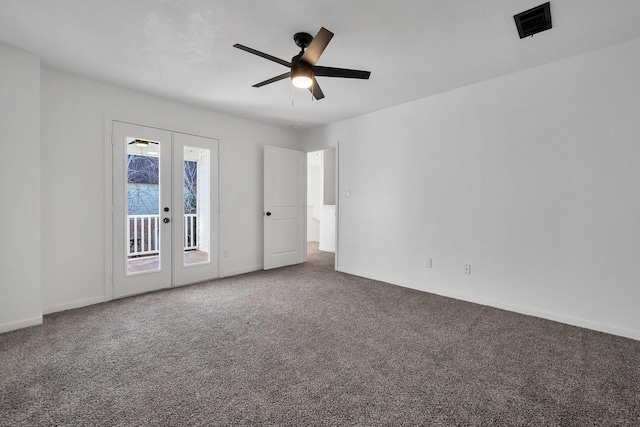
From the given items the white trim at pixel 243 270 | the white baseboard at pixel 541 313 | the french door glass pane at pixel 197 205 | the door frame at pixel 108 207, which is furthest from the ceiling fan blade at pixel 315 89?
the white trim at pixel 243 270

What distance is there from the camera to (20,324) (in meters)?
2.70

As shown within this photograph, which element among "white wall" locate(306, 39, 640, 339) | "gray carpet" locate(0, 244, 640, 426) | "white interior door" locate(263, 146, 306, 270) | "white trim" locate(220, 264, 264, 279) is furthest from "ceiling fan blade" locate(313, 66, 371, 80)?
"white trim" locate(220, 264, 264, 279)

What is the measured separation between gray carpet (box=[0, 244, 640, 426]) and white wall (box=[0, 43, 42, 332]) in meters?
0.29

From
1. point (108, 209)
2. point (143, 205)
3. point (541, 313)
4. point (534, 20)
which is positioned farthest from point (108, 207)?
point (541, 313)

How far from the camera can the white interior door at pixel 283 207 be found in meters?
5.10

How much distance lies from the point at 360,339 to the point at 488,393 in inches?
39.1

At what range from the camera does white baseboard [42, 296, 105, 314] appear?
3.08m

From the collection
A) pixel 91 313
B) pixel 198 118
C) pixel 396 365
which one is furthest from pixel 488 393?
pixel 198 118

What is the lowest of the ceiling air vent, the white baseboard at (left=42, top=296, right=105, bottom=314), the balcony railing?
the white baseboard at (left=42, top=296, right=105, bottom=314)

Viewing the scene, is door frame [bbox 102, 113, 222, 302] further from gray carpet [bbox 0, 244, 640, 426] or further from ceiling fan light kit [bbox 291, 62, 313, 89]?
ceiling fan light kit [bbox 291, 62, 313, 89]

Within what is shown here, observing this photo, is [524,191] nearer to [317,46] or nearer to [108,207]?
[317,46]

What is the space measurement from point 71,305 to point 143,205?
4.38 ft

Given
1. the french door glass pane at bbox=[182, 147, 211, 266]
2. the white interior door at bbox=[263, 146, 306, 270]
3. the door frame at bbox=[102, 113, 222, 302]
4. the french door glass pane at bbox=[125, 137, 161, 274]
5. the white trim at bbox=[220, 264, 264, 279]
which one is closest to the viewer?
the door frame at bbox=[102, 113, 222, 302]

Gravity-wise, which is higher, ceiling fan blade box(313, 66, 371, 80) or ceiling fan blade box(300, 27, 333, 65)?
ceiling fan blade box(300, 27, 333, 65)
